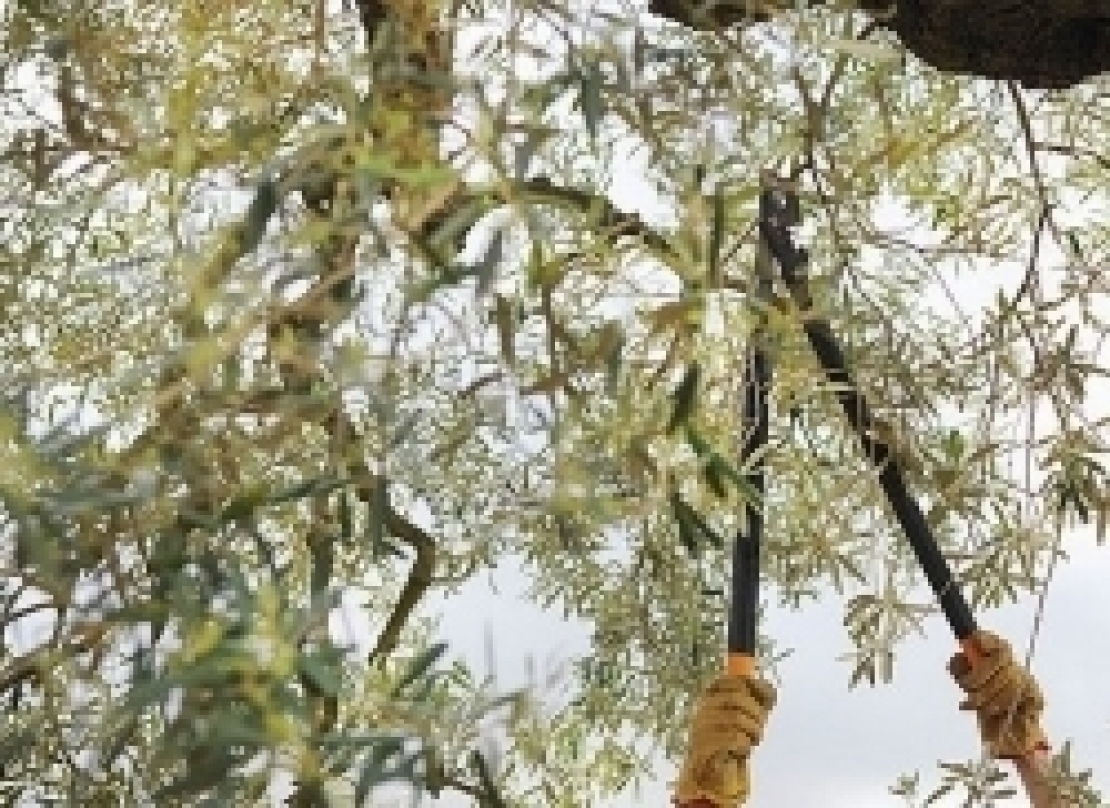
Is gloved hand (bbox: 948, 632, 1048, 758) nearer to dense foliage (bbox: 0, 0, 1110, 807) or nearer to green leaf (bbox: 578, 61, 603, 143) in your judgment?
dense foliage (bbox: 0, 0, 1110, 807)

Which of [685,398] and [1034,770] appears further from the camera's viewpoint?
[1034,770]

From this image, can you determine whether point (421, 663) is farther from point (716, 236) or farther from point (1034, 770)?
point (1034, 770)

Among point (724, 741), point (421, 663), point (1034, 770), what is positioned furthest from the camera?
point (1034, 770)

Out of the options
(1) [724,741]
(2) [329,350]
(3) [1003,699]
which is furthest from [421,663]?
(3) [1003,699]

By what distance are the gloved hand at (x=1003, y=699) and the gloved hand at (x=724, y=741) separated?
22 cm

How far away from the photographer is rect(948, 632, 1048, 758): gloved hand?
1811 mm

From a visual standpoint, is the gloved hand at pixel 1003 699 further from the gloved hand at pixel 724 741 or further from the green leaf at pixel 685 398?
the green leaf at pixel 685 398

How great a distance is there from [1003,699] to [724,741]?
0.27 metres

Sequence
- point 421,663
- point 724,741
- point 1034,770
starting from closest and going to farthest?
point 421,663, point 724,741, point 1034,770

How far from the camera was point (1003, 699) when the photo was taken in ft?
5.95

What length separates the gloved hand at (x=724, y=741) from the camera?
1.65 metres

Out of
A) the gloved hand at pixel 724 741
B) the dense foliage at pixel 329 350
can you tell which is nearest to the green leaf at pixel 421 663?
the dense foliage at pixel 329 350

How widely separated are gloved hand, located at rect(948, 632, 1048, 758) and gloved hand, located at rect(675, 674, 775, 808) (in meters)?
0.22

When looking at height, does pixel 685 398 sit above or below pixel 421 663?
above
